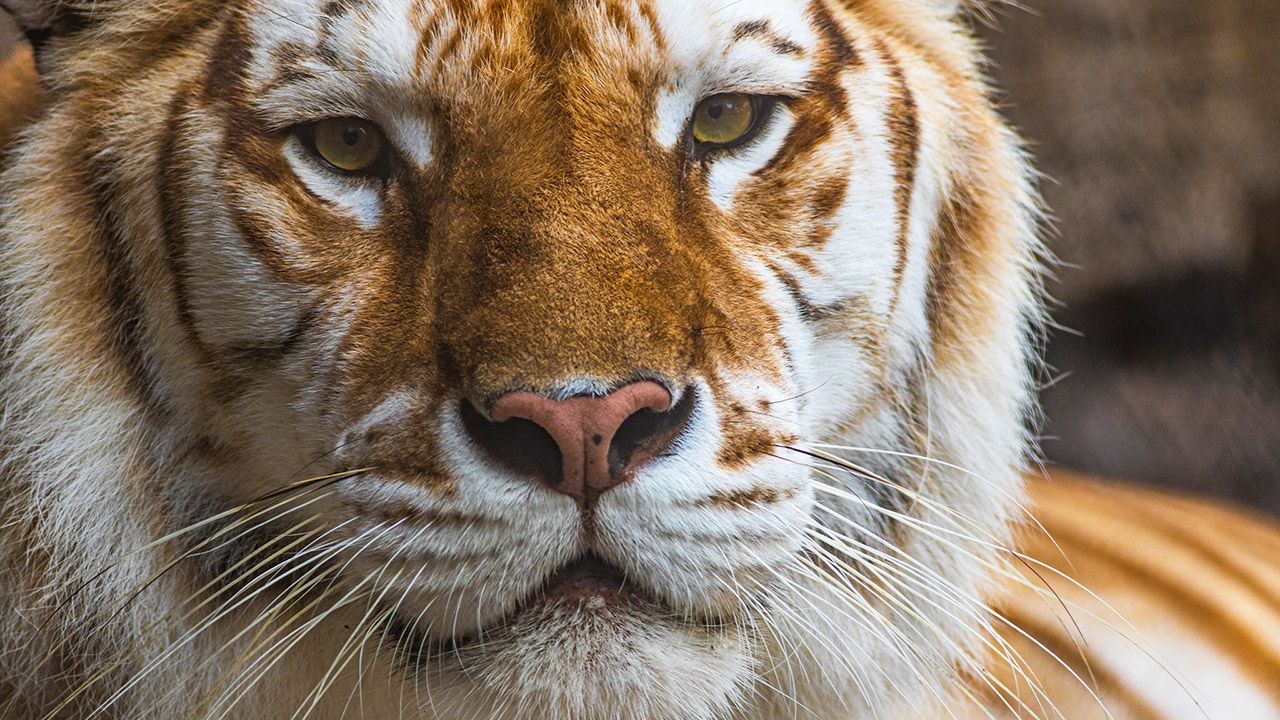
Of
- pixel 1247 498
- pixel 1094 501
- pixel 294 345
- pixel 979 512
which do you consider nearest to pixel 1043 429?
pixel 1094 501

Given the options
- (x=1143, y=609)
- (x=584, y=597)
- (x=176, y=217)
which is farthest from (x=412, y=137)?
(x=1143, y=609)

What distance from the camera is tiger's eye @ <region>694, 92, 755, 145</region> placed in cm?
64

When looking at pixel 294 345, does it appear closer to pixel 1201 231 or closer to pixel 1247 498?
pixel 1201 231

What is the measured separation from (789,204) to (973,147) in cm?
18

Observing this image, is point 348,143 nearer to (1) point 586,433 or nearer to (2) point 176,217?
(2) point 176,217

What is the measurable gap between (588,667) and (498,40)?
1.04ft

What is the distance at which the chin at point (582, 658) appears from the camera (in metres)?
0.57

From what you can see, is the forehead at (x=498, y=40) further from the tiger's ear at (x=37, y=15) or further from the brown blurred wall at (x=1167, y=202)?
the brown blurred wall at (x=1167, y=202)

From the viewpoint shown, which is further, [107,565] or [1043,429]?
[1043,429]

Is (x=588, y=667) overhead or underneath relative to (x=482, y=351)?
underneath

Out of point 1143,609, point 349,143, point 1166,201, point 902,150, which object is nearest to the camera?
point 349,143

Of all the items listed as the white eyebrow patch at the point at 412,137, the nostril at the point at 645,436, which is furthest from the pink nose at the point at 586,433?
the white eyebrow patch at the point at 412,137

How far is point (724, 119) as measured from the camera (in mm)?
643

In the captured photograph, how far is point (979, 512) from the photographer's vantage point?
2.61 ft
